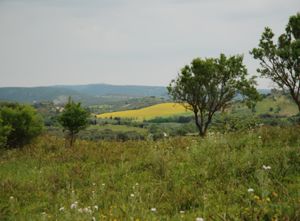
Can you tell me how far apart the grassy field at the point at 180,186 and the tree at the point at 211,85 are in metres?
22.3

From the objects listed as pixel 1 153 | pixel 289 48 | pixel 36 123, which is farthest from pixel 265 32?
pixel 1 153

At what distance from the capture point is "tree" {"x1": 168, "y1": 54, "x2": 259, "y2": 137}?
35.4 meters

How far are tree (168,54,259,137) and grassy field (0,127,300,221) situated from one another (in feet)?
73.2

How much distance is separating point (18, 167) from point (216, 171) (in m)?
10.2

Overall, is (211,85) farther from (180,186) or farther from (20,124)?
(180,186)

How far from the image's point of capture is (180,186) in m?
7.75

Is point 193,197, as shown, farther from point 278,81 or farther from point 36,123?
point 278,81

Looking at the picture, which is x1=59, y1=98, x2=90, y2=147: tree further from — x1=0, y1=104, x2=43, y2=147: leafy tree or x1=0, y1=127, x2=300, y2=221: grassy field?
x1=0, y1=127, x2=300, y2=221: grassy field

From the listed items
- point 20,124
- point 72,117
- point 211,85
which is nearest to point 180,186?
point 72,117

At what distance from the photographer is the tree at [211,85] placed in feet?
116

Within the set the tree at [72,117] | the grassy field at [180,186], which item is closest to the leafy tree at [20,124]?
the tree at [72,117]

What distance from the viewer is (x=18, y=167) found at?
15203 mm

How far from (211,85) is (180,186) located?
2889 cm

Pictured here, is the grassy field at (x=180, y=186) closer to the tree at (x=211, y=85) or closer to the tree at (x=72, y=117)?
the tree at (x=72, y=117)
